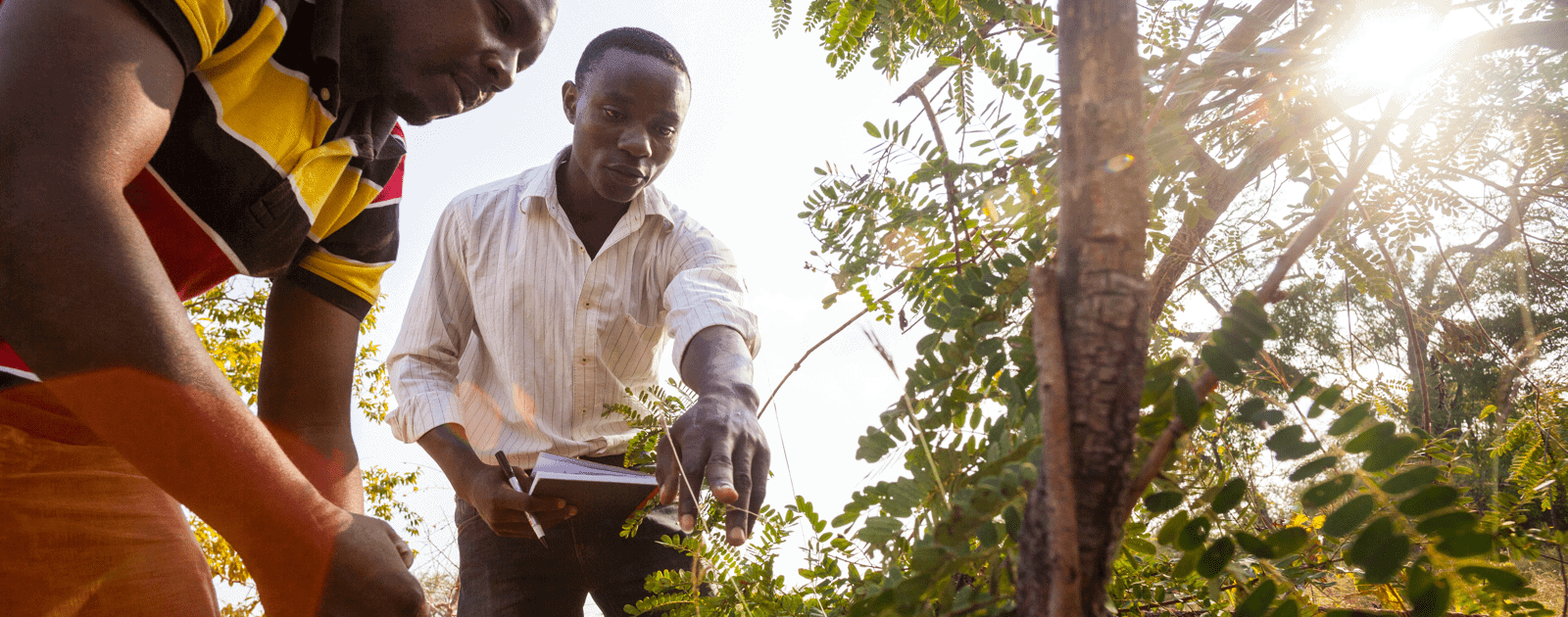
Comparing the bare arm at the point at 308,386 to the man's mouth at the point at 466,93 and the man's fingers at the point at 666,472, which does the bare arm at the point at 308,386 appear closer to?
the man's mouth at the point at 466,93

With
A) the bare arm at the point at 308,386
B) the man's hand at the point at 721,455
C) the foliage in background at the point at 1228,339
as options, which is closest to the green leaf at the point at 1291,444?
the foliage in background at the point at 1228,339

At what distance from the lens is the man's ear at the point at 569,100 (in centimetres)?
351

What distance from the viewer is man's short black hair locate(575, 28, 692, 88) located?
3.27 m

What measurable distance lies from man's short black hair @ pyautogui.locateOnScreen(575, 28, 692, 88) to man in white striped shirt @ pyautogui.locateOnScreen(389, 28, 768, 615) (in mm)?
12

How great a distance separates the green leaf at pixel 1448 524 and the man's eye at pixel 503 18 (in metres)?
2.07

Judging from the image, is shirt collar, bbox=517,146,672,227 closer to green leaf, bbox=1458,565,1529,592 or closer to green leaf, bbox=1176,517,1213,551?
green leaf, bbox=1176,517,1213,551

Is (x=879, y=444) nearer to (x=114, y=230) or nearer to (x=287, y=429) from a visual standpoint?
(x=114, y=230)

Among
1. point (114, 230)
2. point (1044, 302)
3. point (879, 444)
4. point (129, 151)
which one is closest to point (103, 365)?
point (114, 230)

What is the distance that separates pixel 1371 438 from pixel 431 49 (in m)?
1.96

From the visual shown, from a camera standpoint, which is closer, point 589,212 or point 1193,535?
point 1193,535

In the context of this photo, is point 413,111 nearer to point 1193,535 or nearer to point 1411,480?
point 1193,535

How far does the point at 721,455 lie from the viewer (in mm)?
1673

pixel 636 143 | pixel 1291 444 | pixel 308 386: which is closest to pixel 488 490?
pixel 308 386

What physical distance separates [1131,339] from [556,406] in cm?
256
